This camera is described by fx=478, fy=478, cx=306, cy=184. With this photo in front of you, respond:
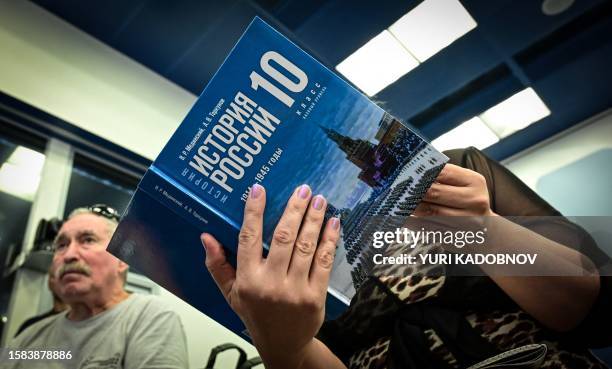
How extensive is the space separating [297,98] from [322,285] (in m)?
0.24

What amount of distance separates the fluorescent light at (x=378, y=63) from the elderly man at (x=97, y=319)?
5.01 feet

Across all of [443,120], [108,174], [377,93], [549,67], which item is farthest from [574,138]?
[108,174]

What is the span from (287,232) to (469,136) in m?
2.88

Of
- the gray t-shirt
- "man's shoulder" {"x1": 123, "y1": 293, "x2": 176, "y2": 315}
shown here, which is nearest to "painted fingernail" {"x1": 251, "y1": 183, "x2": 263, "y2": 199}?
the gray t-shirt

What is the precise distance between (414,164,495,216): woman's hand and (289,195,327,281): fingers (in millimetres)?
167

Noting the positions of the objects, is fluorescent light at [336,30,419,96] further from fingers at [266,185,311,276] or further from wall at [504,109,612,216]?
fingers at [266,185,311,276]

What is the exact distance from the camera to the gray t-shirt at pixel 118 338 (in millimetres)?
1500

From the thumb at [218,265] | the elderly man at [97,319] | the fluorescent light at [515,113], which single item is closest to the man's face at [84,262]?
the elderly man at [97,319]

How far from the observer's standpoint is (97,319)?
1.73 m

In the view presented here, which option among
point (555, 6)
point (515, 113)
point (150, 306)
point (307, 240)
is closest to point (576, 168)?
point (515, 113)

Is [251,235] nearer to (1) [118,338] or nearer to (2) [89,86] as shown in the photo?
(1) [118,338]

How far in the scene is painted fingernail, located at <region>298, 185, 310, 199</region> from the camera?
1.95 ft

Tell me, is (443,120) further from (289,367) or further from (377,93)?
(289,367)

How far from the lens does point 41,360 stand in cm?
139
